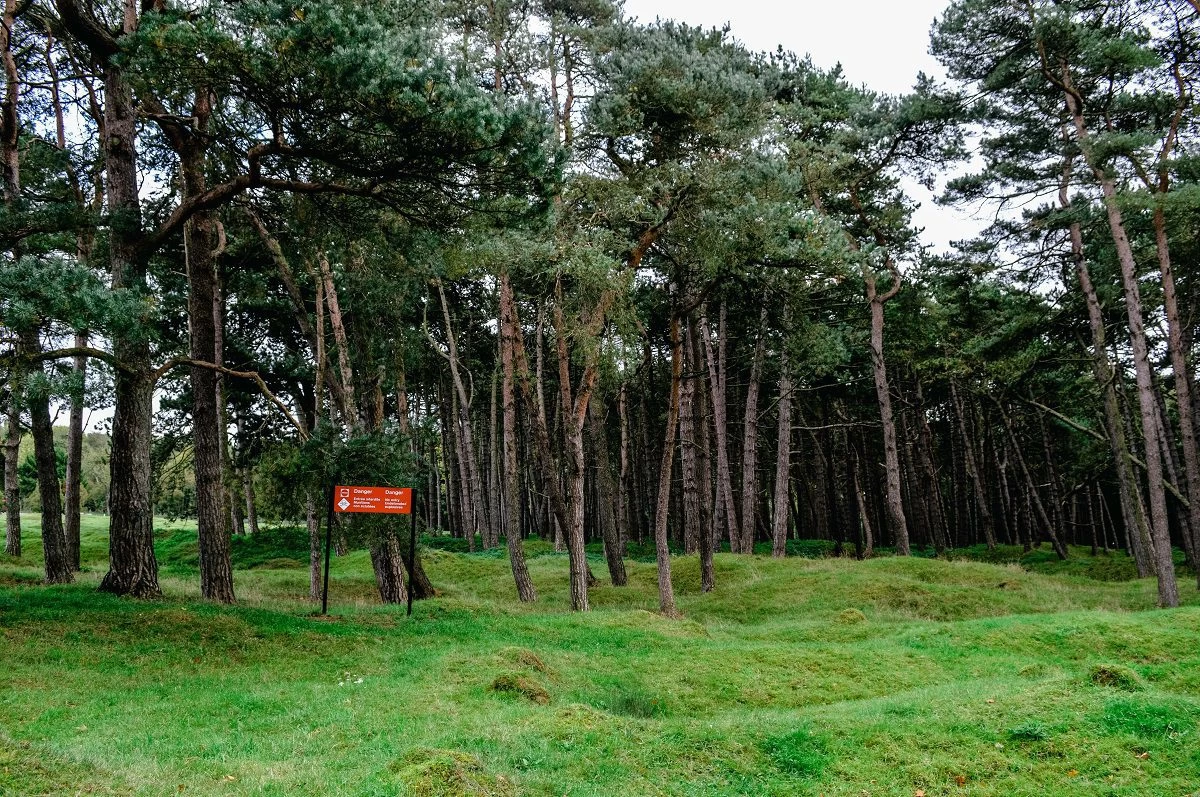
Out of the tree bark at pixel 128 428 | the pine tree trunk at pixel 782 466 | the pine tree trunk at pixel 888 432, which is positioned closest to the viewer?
the tree bark at pixel 128 428

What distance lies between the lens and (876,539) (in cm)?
4578

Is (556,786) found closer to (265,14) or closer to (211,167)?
(265,14)

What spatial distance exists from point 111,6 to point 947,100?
64.8 feet

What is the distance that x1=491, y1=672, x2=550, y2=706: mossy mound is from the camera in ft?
30.4

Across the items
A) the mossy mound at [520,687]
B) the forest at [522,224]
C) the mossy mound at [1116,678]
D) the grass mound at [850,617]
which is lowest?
the grass mound at [850,617]

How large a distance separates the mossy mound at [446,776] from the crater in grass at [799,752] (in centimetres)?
282

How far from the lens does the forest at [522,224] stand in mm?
10492

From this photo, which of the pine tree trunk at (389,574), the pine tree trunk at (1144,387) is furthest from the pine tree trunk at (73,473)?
the pine tree trunk at (1144,387)

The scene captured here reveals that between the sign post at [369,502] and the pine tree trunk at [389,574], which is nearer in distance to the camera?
the sign post at [369,502]

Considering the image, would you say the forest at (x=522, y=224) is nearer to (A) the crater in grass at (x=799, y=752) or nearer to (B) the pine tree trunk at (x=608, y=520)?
(B) the pine tree trunk at (x=608, y=520)

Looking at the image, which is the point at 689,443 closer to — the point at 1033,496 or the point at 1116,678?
the point at 1116,678

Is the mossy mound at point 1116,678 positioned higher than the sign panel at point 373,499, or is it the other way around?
the sign panel at point 373,499

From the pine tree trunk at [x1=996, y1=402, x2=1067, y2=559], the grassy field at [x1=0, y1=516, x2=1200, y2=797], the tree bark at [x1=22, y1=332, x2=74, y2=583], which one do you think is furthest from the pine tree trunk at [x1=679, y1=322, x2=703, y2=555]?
the tree bark at [x1=22, y1=332, x2=74, y2=583]

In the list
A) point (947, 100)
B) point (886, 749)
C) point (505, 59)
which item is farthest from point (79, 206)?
point (947, 100)
